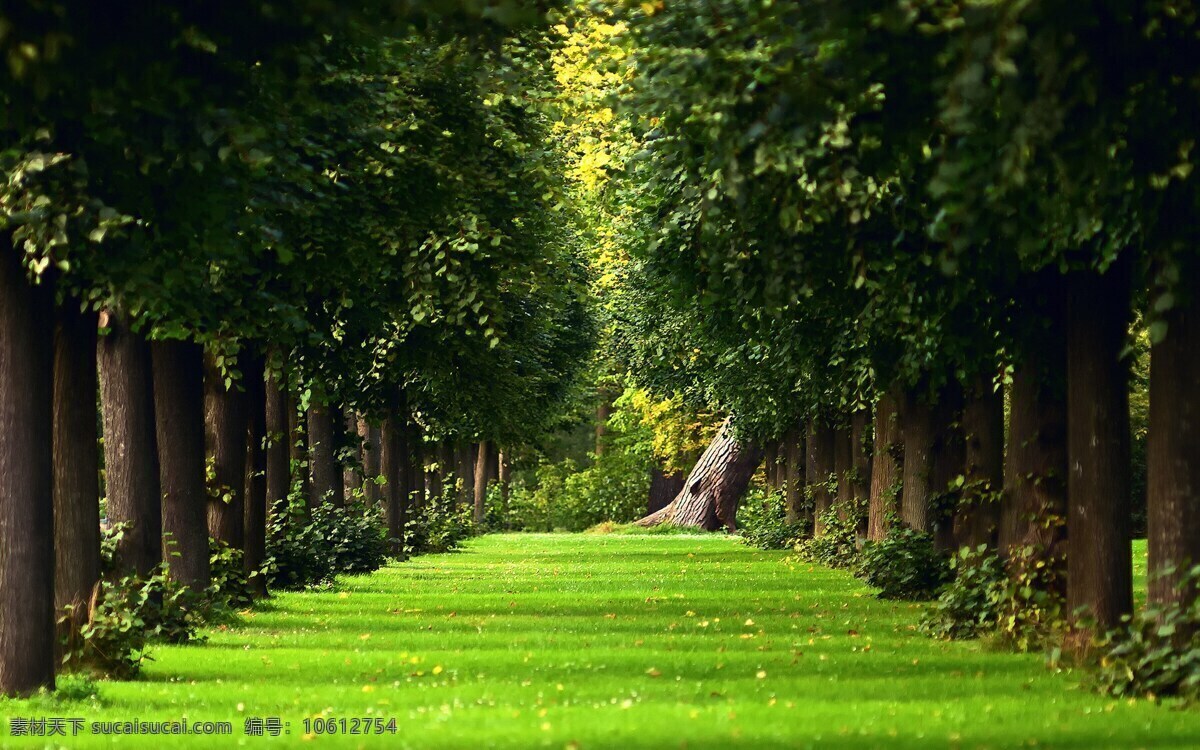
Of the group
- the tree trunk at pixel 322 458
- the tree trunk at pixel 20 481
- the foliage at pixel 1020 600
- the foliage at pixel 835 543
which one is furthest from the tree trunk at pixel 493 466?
the tree trunk at pixel 20 481

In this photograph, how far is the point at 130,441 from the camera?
1753 centimetres

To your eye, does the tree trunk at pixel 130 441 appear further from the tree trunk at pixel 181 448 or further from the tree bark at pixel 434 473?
the tree bark at pixel 434 473

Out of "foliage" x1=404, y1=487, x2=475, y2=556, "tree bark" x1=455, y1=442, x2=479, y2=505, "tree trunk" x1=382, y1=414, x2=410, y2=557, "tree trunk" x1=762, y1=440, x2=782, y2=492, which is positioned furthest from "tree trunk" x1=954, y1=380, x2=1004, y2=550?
"tree bark" x1=455, y1=442, x2=479, y2=505

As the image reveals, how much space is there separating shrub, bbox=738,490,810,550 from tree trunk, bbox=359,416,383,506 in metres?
11.5

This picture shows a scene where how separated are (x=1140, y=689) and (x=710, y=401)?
28.0 m

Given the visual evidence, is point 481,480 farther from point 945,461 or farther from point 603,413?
point 945,461

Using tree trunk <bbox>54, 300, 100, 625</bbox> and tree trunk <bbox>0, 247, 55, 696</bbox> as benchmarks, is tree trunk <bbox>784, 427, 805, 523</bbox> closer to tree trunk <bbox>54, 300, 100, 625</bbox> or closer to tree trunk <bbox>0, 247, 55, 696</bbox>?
tree trunk <bbox>54, 300, 100, 625</bbox>

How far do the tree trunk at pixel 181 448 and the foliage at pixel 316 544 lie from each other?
595cm

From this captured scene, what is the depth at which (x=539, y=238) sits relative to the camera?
23469 mm

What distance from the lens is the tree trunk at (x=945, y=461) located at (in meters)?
24.9

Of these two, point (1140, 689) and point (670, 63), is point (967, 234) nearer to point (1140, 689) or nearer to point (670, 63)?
point (670, 63)

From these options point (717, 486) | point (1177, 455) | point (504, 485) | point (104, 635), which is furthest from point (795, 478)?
point (504, 485)

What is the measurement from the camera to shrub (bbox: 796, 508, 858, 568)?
119ft

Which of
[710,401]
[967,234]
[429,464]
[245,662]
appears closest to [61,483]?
[245,662]
